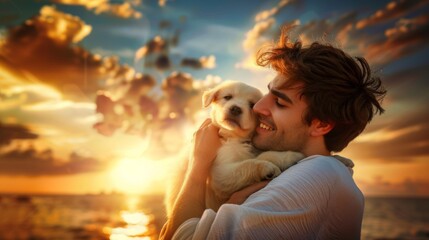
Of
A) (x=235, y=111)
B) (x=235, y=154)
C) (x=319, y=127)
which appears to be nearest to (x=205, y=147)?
(x=235, y=154)

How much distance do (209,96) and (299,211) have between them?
2.15 meters

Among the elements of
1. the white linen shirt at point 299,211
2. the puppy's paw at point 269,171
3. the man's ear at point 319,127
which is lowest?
the white linen shirt at point 299,211

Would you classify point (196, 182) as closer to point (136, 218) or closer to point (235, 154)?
point (235, 154)

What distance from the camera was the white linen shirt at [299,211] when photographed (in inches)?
105

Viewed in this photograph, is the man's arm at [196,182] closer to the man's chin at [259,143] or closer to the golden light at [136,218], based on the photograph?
the man's chin at [259,143]

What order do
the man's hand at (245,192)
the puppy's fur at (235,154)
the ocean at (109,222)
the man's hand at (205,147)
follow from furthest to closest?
the ocean at (109,222) → the man's hand at (205,147) → the puppy's fur at (235,154) → the man's hand at (245,192)

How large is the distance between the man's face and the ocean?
24820 mm

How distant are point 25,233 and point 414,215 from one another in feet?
155

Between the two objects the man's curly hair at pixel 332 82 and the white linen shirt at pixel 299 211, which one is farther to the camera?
the man's curly hair at pixel 332 82

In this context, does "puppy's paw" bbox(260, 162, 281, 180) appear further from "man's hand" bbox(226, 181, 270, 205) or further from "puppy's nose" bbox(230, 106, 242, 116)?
"puppy's nose" bbox(230, 106, 242, 116)

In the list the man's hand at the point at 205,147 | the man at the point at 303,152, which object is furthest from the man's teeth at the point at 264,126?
the man's hand at the point at 205,147

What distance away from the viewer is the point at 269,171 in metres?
3.55

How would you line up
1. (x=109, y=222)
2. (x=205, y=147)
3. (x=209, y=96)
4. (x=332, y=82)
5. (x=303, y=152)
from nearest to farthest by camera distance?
1. (x=332, y=82)
2. (x=303, y=152)
3. (x=205, y=147)
4. (x=209, y=96)
5. (x=109, y=222)

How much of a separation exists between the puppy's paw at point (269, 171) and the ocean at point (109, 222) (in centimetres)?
2481
